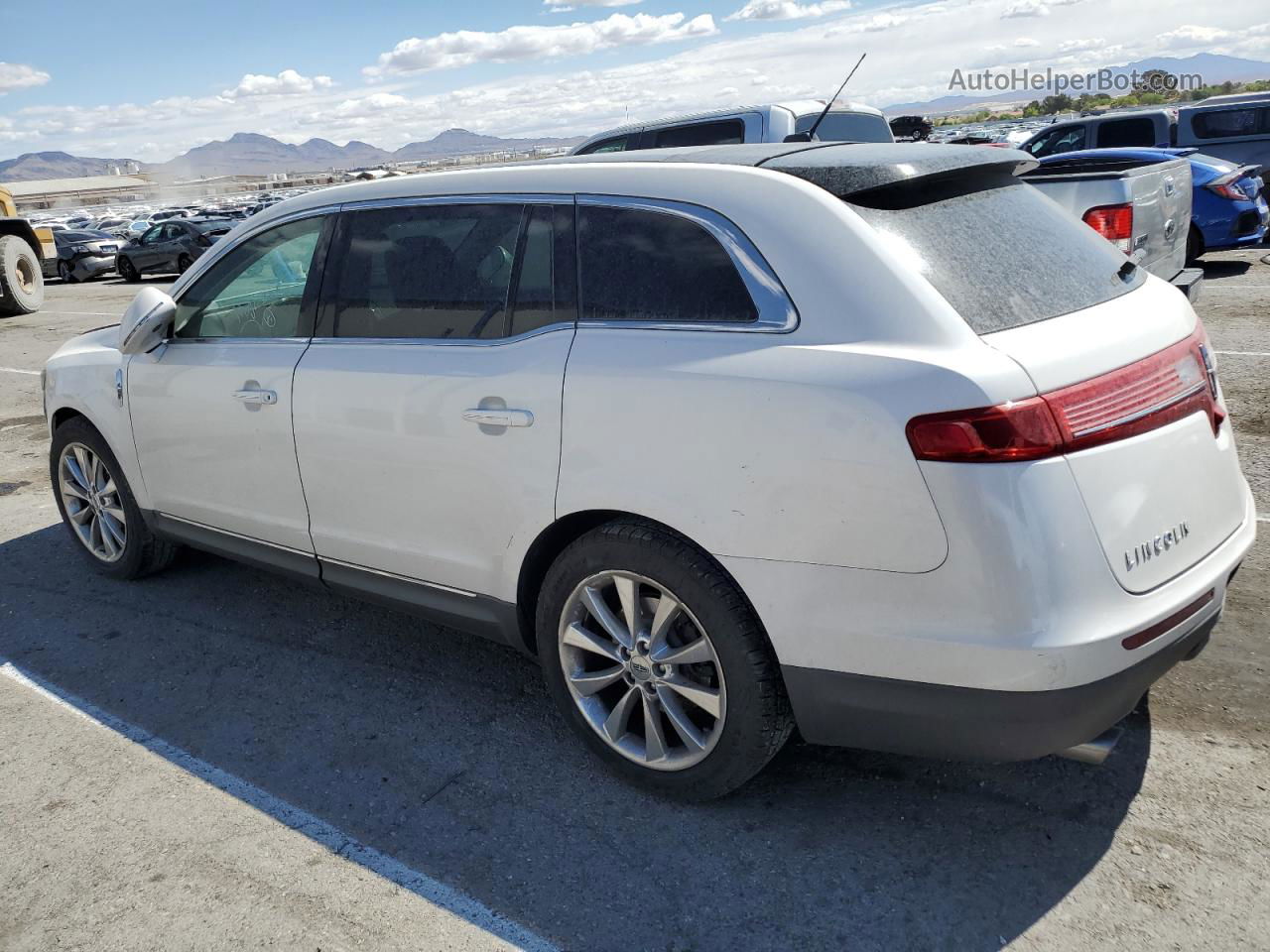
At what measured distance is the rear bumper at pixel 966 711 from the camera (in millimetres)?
2543

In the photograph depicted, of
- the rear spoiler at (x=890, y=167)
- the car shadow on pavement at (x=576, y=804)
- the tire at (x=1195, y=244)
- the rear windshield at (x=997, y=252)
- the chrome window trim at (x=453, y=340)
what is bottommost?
the car shadow on pavement at (x=576, y=804)

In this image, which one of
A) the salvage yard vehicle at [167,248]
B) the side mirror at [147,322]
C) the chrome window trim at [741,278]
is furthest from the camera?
the salvage yard vehicle at [167,248]

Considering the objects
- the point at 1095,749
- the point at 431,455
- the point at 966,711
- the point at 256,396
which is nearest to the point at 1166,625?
the point at 1095,749

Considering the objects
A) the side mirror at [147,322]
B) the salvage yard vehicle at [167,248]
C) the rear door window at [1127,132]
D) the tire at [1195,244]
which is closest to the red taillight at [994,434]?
the side mirror at [147,322]

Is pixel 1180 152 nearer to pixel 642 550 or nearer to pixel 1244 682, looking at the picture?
pixel 1244 682

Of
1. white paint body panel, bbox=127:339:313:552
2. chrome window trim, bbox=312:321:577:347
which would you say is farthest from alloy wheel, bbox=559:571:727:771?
white paint body panel, bbox=127:339:313:552

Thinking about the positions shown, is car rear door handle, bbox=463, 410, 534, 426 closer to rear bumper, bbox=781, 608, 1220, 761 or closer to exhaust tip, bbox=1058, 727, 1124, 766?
rear bumper, bbox=781, 608, 1220, 761

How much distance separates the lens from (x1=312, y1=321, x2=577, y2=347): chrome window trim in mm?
3254

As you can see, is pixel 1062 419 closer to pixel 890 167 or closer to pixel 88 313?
pixel 890 167

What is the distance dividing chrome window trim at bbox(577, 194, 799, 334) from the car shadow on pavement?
4.55ft

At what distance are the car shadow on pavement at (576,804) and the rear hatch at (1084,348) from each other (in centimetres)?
83

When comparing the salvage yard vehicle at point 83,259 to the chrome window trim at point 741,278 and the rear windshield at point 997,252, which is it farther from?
the rear windshield at point 997,252

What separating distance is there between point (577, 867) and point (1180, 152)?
13.4 m

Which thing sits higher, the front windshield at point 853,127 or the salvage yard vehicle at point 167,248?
the front windshield at point 853,127
